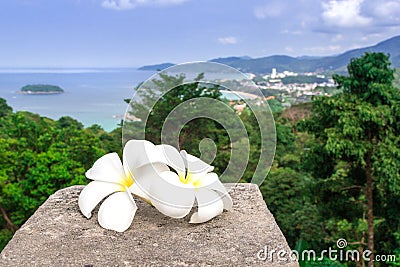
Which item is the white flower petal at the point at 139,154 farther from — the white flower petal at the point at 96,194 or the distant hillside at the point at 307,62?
the distant hillside at the point at 307,62

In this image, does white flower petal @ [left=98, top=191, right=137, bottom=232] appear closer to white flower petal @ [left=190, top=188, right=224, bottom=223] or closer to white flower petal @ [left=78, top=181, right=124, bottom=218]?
white flower petal @ [left=78, top=181, right=124, bottom=218]

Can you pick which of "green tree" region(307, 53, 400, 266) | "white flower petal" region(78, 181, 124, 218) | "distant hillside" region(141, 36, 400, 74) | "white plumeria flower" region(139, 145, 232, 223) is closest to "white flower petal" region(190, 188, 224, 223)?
"white plumeria flower" region(139, 145, 232, 223)

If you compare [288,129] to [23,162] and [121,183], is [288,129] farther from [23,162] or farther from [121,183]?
[121,183]

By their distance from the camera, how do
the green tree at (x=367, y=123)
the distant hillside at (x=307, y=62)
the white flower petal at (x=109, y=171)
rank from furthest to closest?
the distant hillside at (x=307, y=62) < the green tree at (x=367, y=123) < the white flower petal at (x=109, y=171)

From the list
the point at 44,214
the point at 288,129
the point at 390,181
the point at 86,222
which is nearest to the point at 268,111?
the point at 86,222

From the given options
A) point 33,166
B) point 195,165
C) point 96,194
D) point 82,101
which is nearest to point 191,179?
point 195,165

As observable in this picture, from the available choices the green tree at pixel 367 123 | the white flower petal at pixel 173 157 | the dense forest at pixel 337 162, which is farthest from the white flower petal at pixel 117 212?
the green tree at pixel 367 123

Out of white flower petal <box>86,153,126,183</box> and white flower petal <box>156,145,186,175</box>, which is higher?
white flower petal <box>156,145,186,175</box>
